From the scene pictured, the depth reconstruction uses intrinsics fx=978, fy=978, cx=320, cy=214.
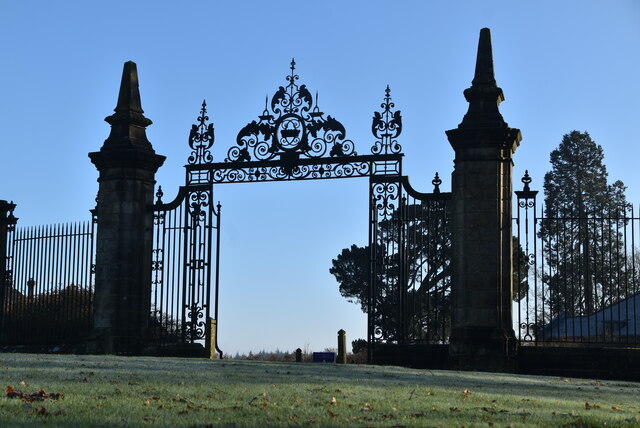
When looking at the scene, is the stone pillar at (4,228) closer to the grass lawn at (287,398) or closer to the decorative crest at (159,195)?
the decorative crest at (159,195)

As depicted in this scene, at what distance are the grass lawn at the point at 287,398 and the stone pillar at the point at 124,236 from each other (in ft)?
20.3

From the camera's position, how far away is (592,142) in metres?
48.0

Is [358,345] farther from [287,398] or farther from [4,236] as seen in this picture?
[287,398]

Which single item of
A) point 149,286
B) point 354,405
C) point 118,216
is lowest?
point 354,405

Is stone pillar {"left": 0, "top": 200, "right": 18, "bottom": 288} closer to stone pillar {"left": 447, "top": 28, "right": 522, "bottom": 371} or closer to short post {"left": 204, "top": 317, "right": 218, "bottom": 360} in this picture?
short post {"left": 204, "top": 317, "right": 218, "bottom": 360}

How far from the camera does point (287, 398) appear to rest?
1068 cm

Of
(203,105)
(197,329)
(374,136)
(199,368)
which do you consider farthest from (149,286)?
(199,368)

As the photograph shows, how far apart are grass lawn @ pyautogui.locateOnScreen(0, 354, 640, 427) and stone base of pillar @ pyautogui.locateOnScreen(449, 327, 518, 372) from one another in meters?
2.68

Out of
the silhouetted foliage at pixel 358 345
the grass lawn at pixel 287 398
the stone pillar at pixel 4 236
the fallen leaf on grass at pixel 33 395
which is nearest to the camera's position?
the grass lawn at pixel 287 398

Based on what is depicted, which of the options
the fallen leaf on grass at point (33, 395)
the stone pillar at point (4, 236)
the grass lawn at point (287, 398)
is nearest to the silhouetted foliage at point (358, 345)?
the stone pillar at point (4, 236)

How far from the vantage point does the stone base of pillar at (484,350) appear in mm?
18375

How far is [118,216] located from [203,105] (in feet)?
10.5

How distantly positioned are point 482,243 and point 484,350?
6.73ft

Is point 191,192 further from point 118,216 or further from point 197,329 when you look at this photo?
point 197,329
